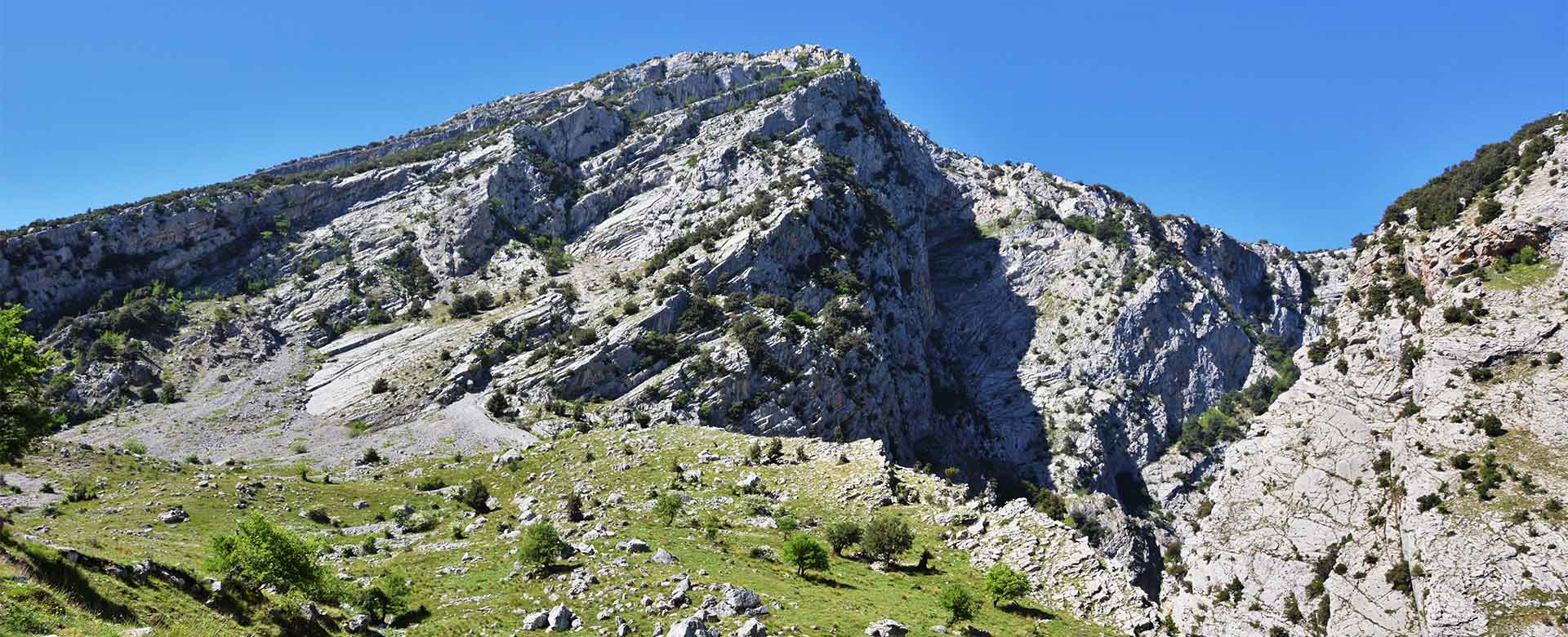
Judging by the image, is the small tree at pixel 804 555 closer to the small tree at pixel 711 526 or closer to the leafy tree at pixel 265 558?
the small tree at pixel 711 526

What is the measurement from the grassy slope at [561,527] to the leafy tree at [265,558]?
1852 mm

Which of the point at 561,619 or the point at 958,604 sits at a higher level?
the point at 958,604

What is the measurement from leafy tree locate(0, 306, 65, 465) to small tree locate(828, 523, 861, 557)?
37191 mm

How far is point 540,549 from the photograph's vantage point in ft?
124

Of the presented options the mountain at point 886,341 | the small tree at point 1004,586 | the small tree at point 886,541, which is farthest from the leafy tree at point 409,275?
the small tree at point 1004,586

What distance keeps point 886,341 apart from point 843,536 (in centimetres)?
8210

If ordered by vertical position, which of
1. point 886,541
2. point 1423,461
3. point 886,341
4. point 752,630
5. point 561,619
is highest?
point 886,341

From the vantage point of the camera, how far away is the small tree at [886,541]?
44844 mm

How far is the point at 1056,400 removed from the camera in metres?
138

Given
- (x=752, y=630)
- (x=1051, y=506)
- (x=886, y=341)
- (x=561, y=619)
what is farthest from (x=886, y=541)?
(x=886, y=341)

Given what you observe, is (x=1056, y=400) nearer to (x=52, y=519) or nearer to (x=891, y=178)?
(x=891, y=178)

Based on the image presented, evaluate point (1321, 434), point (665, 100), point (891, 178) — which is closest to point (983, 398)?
point (891, 178)

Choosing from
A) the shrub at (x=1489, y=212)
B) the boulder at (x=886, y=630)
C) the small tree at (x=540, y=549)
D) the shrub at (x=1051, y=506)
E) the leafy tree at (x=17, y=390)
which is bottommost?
the boulder at (x=886, y=630)

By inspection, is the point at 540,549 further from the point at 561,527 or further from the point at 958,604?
the point at 958,604
